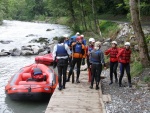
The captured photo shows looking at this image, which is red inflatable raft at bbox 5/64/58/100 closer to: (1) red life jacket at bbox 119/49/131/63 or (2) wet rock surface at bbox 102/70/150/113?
(2) wet rock surface at bbox 102/70/150/113

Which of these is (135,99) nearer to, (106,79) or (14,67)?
(106,79)

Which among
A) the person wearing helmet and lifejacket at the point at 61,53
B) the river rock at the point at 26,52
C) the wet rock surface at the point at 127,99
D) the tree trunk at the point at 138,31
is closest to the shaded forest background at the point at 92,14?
the tree trunk at the point at 138,31

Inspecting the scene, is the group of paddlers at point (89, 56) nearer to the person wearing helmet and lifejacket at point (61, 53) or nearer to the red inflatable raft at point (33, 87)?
the person wearing helmet and lifejacket at point (61, 53)

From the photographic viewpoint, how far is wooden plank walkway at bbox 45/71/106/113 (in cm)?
810

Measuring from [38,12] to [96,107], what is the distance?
3177 inches

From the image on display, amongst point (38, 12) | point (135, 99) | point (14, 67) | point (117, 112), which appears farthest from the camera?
point (38, 12)

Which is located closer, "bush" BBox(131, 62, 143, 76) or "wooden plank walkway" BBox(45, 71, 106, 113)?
"wooden plank walkway" BBox(45, 71, 106, 113)

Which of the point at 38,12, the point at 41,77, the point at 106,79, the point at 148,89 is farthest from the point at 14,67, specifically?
the point at 38,12

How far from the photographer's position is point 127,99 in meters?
9.24

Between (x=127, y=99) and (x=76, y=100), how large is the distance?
1774 millimetres

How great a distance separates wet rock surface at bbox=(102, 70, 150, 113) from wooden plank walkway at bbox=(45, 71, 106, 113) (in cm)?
43

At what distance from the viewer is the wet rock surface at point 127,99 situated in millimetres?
8344

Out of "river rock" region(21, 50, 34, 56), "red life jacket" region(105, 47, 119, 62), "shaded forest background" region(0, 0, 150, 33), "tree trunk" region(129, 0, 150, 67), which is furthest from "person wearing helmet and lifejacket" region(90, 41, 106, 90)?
"river rock" region(21, 50, 34, 56)

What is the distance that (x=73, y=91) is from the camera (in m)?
9.73
